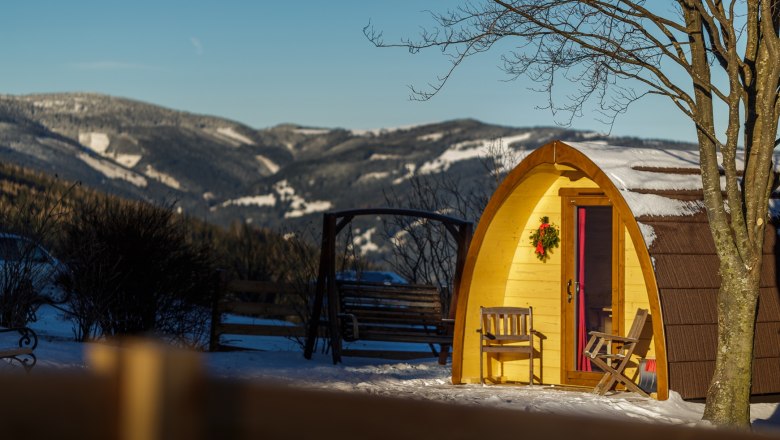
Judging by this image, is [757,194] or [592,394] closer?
[757,194]

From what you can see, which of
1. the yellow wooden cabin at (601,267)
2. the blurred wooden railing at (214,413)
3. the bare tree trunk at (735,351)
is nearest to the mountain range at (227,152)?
the yellow wooden cabin at (601,267)

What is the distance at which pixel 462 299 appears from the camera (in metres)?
12.8

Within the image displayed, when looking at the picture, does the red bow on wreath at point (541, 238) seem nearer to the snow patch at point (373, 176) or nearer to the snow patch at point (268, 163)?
the snow patch at point (373, 176)

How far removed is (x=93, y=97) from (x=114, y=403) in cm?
13850

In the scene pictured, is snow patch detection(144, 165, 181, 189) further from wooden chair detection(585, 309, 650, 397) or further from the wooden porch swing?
wooden chair detection(585, 309, 650, 397)

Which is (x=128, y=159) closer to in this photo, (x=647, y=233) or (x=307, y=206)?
(x=307, y=206)

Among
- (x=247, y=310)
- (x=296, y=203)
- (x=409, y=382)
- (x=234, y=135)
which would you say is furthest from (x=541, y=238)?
(x=234, y=135)

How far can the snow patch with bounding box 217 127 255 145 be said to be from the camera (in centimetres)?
13312

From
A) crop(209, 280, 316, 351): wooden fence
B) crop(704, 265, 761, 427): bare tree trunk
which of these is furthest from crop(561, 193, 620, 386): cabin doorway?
crop(209, 280, 316, 351): wooden fence

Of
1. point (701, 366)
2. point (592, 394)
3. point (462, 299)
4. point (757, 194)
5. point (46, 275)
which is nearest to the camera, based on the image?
point (757, 194)

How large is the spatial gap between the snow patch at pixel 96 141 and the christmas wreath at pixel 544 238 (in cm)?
11691

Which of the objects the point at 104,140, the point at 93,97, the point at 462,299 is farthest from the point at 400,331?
the point at 93,97

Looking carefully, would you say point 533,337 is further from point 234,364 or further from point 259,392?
point 259,392

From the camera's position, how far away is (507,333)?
510 inches
